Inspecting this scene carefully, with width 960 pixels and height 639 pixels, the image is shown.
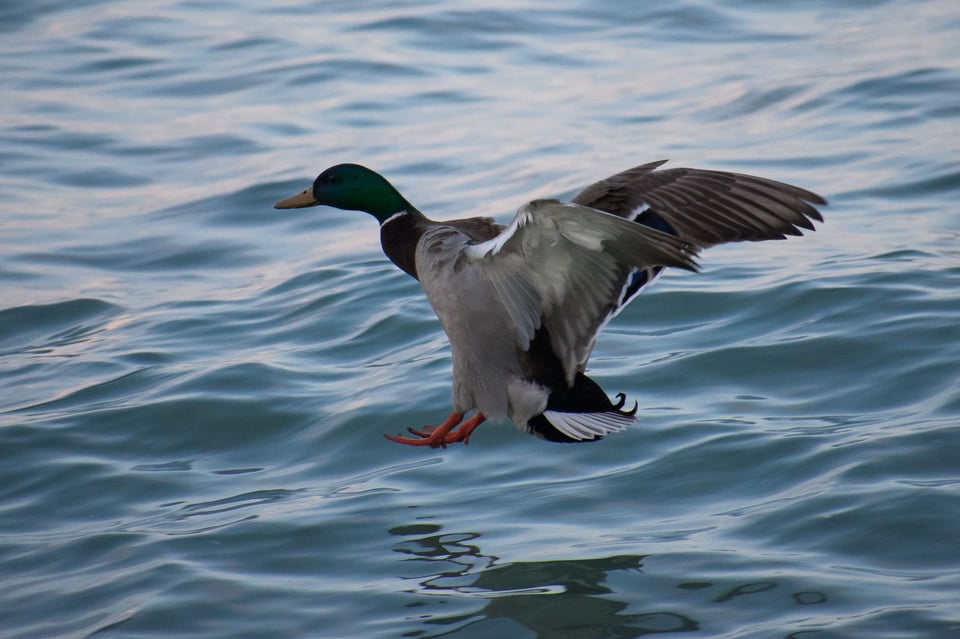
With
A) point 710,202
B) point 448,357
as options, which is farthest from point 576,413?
point 448,357

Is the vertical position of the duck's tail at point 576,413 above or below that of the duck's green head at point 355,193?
below

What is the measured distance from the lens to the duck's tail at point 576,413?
4773 mm

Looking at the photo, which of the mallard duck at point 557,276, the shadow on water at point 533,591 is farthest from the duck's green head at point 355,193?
the shadow on water at point 533,591

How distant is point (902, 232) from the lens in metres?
7.50

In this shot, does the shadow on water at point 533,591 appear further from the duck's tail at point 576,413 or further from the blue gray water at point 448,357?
the duck's tail at point 576,413

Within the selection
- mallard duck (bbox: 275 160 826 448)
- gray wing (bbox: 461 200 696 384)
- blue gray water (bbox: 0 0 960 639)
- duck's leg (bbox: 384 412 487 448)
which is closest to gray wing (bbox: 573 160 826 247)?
mallard duck (bbox: 275 160 826 448)

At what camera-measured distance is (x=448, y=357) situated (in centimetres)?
676

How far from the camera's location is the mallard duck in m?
4.31

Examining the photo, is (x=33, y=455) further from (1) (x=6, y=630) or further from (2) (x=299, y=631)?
(2) (x=299, y=631)

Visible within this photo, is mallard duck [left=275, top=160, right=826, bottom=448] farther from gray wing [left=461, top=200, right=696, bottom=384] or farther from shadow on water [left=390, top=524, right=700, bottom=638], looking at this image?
shadow on water [left=390, top=524, right=700, bottom=638]

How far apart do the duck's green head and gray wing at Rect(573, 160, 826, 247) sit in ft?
2.78

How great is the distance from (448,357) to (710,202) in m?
2.18

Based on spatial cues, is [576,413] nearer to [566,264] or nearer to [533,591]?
[533,591]

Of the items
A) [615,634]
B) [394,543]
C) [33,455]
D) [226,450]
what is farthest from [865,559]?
[33,455]
